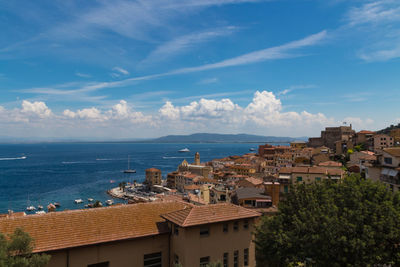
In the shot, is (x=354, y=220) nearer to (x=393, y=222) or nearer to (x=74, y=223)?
(x=393, y=222)

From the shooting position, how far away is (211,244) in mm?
12781

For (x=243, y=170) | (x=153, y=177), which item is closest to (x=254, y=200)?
(x=243, y=170)

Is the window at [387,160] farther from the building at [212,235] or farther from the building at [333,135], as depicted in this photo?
the building at [333,135]

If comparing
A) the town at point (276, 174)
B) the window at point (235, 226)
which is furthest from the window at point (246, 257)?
the town at point (276, 174)

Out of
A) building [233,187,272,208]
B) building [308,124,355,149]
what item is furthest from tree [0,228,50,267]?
building [308,124,355,149]

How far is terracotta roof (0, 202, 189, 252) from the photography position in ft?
36.6

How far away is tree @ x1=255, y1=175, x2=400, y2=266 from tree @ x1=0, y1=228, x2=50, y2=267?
10.2 m

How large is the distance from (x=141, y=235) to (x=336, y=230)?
8.52 metres

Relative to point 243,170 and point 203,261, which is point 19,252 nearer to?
point 203,261

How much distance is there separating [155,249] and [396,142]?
266 feet

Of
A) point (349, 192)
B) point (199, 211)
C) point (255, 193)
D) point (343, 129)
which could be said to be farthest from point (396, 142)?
point (199, 211)

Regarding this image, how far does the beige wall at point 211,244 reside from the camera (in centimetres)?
1222

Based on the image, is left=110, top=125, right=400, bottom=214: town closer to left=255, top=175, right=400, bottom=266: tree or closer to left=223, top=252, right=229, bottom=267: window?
left=255, top=175, right=400, bottom=266: tree

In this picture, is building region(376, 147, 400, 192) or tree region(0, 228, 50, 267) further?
building region(376, 147, 400, 192)
